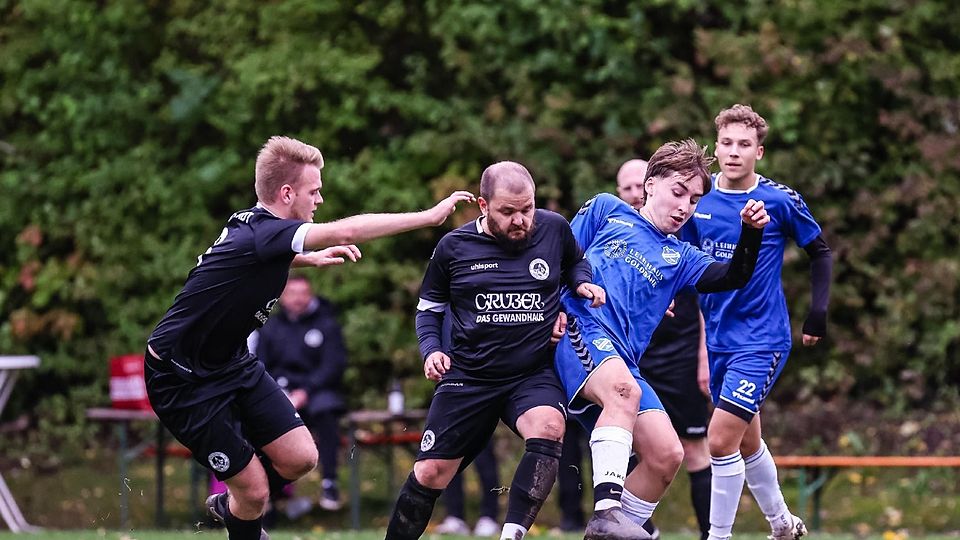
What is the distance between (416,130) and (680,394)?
6047 millimetres

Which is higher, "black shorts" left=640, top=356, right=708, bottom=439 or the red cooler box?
"black shorts" left=640, top=356, right=708, bottom=439

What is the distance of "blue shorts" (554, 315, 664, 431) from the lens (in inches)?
253

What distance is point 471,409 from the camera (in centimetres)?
642

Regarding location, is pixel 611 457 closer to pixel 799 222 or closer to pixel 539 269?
pixel 539 269

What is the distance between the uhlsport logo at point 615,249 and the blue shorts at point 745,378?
1021 millimetres

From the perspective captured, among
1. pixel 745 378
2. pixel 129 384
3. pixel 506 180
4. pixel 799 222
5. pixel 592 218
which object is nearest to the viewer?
pixel 506 180

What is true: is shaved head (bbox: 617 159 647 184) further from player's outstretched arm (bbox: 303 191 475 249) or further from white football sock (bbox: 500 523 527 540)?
white football sock (bbox: 500 523 527 540)

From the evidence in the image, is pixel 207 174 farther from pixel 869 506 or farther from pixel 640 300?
pixel 640 300

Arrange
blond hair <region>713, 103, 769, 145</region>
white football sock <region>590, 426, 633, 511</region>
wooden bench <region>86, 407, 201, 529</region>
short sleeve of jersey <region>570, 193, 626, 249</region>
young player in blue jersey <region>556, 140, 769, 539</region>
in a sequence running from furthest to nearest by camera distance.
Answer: wooden bench <region>86, 407, 201, 529</region> → blond hair <region>713, 103, 769, 145</region> → short sleeve of jersey <region>570, 193, 626, 249</region> → young player in blue jersey <region>556, 140, 769, 539</region> → white football sock <region>590, 426, 633, 511</region>

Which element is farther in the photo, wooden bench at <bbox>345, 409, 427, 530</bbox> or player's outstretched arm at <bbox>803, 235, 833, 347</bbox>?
wooden bench at <bbox>345, 409, 427, 530</bbox>

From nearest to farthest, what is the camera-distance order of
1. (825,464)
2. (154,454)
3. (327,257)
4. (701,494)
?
(327,257) < (701,494) < (825,464) < (154,454)

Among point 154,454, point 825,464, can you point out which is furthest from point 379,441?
point 825,464

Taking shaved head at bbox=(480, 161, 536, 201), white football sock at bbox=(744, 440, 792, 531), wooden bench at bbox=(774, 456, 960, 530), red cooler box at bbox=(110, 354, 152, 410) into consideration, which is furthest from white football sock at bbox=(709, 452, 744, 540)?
red cooler box at bbox=(110, 354, 152, 410)

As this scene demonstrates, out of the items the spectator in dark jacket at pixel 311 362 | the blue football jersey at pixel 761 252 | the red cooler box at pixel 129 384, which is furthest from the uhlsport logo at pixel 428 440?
the red cooler box at pixel 129 384
